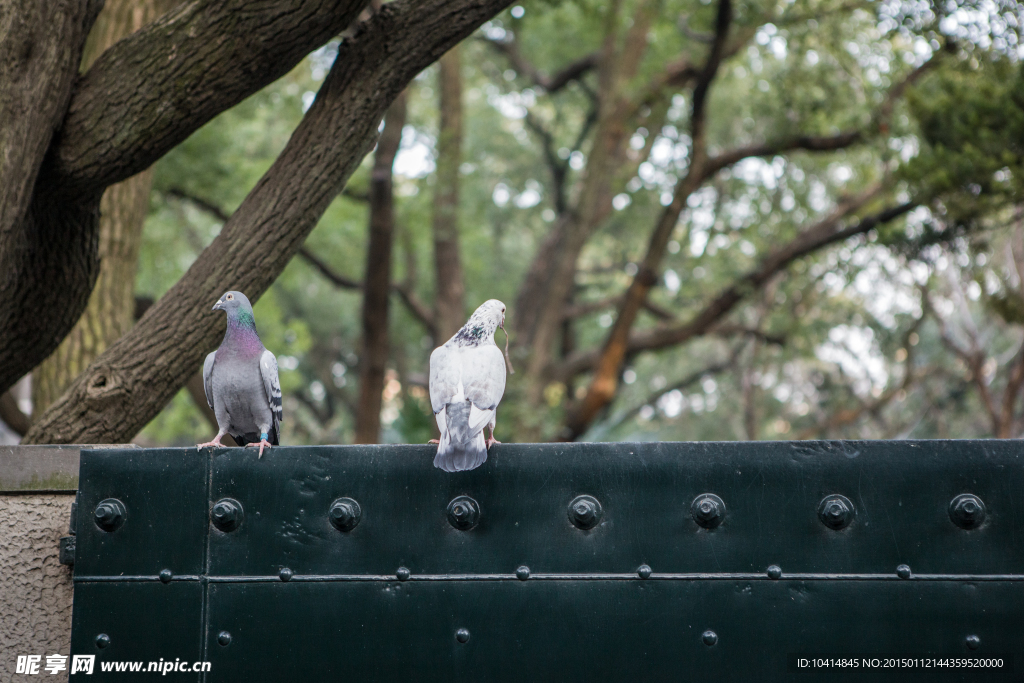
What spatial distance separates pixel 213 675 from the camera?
2.51 m

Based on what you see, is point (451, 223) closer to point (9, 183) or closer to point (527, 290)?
point (527, 290)

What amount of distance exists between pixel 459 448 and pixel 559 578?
18.5 inches

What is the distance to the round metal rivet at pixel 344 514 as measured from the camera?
8.23 feet

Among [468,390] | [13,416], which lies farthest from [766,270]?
[468,390]

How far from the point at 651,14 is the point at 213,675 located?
10911 mm

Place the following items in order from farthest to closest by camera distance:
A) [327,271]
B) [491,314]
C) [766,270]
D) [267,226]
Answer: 1. [327,271]
2. [766,270]
3. [267,226]
4. [491,314]

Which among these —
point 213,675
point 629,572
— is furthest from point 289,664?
point 629,572

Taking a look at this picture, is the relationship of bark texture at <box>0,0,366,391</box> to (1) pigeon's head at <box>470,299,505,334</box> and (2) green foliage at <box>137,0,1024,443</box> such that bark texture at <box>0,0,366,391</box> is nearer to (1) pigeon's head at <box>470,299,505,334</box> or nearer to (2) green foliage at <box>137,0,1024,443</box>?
(1) pigeon's head at <box>470,299,505,334</box>

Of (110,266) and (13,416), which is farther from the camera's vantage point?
(13,416)

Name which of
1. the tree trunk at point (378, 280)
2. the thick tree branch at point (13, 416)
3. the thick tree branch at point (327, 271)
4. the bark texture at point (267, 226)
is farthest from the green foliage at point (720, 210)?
the bark texture at point (267, 226)

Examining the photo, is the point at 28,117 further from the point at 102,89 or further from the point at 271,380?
the point at 271,380

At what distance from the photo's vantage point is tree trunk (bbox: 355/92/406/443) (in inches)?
380

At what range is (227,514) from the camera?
255 cm

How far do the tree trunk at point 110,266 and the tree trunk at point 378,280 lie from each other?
3.76m
